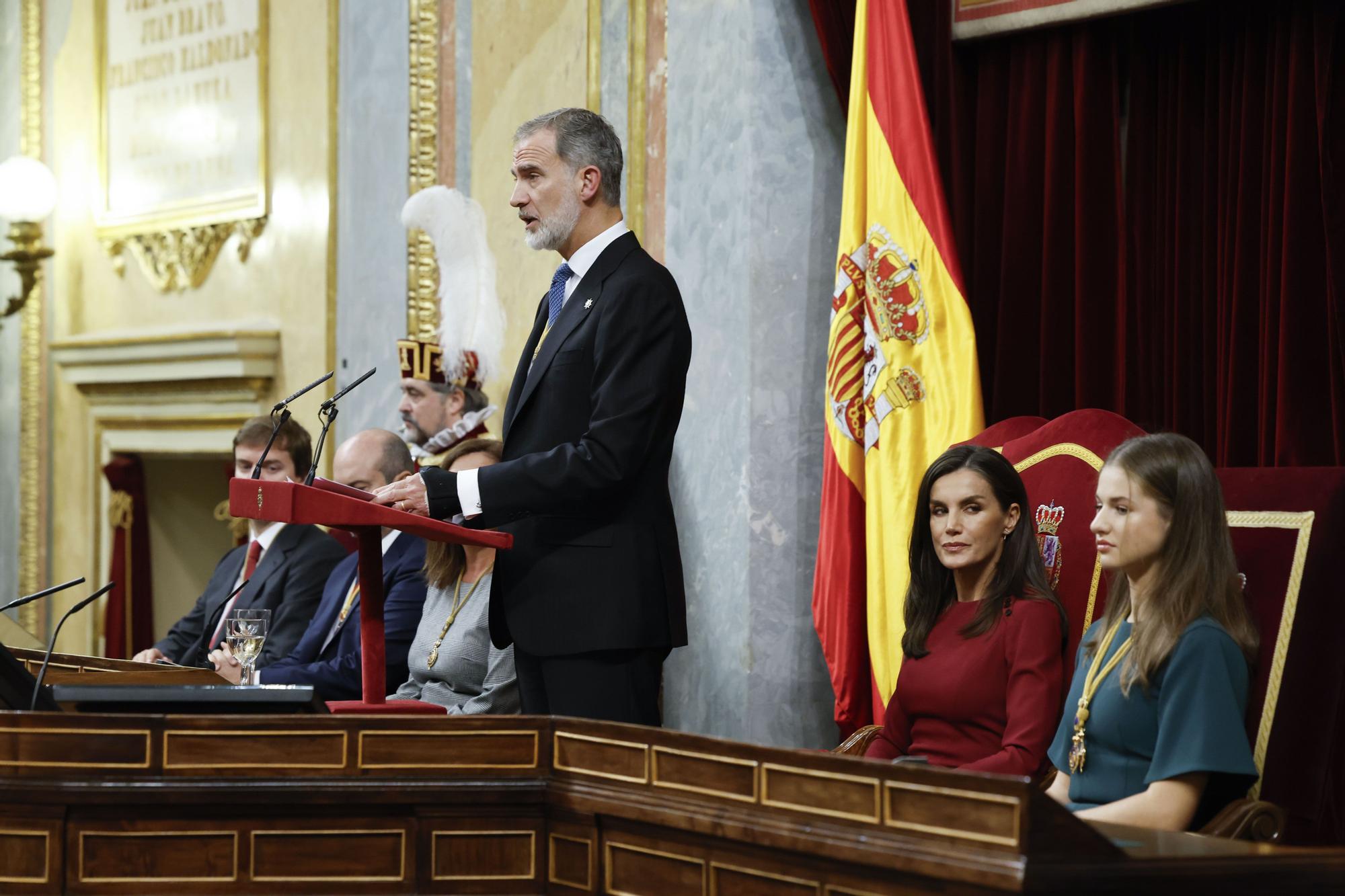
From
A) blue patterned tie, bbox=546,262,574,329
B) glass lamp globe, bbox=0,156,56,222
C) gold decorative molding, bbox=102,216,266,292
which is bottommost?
blue patterned tie, bbox=546,262,574,329

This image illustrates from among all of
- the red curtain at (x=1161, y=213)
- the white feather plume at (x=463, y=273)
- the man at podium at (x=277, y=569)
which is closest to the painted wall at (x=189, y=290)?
the white feather plume at (x=463, y=273)

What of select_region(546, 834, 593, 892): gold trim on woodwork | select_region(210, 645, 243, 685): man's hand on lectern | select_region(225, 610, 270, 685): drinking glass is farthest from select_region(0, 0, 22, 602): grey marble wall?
select_region(546, 834, 593, 892): gold trim on woodwork

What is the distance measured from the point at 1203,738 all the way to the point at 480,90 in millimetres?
3923

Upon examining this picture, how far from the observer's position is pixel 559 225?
3.00m

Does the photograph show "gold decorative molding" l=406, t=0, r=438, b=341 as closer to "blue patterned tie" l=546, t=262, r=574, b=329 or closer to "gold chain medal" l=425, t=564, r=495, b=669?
"gold chain medal" l=425, t=564, r=495, b=669

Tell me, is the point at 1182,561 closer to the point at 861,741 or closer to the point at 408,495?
the point at 861,741

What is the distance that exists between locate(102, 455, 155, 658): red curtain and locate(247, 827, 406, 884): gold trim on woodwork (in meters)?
5.61

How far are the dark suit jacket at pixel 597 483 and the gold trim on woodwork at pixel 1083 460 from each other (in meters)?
0.79

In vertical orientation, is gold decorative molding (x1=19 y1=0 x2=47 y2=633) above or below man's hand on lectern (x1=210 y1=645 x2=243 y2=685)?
above

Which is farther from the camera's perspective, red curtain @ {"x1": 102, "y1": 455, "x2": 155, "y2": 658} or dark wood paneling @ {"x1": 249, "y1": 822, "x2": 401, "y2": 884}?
red curtain @ {"x1": 102, "y1": 455, "x2": 155, "y2": 658}

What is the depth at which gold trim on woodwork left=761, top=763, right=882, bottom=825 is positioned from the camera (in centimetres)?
191

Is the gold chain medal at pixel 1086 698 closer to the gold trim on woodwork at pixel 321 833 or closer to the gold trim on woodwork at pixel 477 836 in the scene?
the gold trim on woodwork at pixel 477 836

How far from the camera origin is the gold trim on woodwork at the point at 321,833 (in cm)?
232

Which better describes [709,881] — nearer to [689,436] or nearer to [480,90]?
[689,436]
